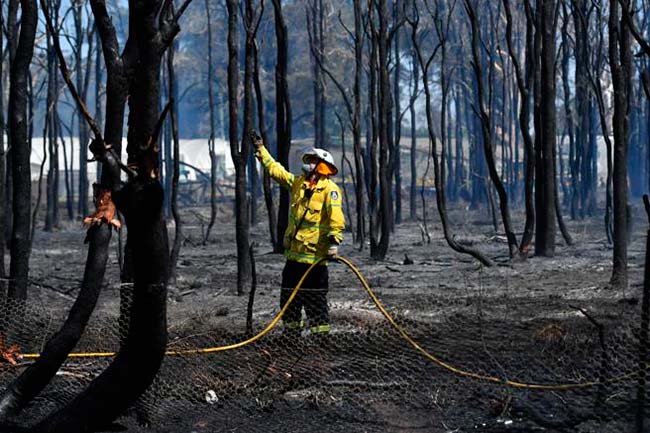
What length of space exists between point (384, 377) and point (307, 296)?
119cm

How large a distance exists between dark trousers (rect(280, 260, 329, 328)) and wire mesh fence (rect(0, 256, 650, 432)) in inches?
6.9

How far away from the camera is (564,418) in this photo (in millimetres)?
6328

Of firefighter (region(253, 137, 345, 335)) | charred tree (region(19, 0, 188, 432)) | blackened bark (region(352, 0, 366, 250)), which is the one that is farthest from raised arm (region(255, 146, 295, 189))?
blackened bark (region(352, 0, 366, 250))

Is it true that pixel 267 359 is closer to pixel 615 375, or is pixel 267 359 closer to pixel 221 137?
pixel 615 375

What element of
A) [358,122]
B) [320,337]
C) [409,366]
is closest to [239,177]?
[320,337]

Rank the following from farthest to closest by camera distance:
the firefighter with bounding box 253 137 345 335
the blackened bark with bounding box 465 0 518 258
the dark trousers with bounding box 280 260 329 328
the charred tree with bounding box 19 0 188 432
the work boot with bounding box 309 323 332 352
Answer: the blackened bark with bounding box 465 0 518 258, the firefighter with bounding box 253 137 345 335, the dark trousers with bounding box 280 260 329 328, the work boot with bounding box 309 323 332 352, the charred tree with bounding box 19 0 188 432

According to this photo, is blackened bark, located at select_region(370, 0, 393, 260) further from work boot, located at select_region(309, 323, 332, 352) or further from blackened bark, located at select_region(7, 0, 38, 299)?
work boot, located at select_region(309, 323, 332, 352)

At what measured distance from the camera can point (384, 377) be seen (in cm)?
725

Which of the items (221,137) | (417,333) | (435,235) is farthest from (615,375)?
(221,137)

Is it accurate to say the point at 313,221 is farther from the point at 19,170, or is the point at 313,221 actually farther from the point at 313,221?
the point at 19,170

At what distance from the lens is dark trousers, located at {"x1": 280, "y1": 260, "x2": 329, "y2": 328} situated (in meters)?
7.86

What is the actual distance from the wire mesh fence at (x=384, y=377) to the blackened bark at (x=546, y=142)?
6.96m

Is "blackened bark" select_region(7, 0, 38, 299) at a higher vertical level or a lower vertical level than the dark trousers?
higher

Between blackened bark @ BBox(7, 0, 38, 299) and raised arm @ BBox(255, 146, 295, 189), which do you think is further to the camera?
blackened bark @ BBox(7, 0, 38, 299)
